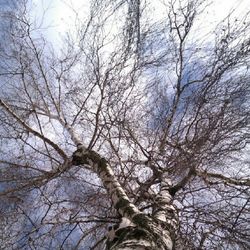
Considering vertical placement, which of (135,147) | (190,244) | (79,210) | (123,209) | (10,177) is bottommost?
(190,244)

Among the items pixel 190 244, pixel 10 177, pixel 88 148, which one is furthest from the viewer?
pixel 10 177

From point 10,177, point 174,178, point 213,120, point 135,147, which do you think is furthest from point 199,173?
point 10,177

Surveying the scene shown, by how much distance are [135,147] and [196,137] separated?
41.6 inches

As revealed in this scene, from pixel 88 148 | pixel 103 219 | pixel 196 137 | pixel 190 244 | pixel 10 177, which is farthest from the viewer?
pixel 10 177

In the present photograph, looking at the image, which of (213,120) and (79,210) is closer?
(213,120)

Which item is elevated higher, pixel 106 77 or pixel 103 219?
pixel 106 77

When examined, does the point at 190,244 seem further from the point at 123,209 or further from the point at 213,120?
the point at 213,120

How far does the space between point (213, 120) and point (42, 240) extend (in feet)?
7.56

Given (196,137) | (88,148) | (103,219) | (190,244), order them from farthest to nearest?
(88,148) → (196,137) → (103,219) → (190,244)

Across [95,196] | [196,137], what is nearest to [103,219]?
[95,196]

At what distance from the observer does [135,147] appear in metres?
4.77

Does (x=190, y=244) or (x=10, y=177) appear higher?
(x=10, y=177)

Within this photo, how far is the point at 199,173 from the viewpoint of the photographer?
15.6 ft

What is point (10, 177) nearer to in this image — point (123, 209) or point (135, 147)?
point (135, 147)
